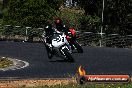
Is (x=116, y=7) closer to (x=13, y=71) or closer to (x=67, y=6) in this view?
(x=67, y=6)

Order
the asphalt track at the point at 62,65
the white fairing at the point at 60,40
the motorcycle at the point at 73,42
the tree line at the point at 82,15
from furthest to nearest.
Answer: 1. the tree line at the point at 82,15
2. the motorcycle at the point at 73,42
3. the white fairing at the point at 60,40
4. the asphalt track at the point at 62,65

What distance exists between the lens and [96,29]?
39656mm

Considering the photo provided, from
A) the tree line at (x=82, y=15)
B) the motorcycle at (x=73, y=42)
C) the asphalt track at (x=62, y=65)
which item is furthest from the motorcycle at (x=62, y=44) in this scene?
the tree line at (x=82, y=15)

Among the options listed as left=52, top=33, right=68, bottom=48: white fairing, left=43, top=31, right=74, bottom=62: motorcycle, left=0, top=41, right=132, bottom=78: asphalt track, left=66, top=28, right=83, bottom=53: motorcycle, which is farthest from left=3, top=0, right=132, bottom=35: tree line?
left=52, top=33, right=68, bottom=48: white fairing

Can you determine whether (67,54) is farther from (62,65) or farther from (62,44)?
(62,65)

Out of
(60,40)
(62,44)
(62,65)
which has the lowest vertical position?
(62,65)

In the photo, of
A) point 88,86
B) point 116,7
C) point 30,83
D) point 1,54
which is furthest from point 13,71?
point 116,7

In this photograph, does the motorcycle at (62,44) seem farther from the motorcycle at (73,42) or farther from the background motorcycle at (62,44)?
the motorcycle at (73,42)

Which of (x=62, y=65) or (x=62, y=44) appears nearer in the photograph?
(x=62, y=65)

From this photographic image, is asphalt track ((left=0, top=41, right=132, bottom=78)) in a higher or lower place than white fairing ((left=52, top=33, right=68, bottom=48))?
lower

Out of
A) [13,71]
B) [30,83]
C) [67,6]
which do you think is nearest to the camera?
[30,83]

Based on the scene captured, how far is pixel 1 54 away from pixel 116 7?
47.5 feet

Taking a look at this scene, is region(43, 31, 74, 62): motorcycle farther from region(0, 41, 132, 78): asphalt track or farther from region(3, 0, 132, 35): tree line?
region(3, 0, 132, 35): tree line

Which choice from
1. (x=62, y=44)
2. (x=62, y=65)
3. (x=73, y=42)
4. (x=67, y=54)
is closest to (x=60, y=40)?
(x=62, y=44)
